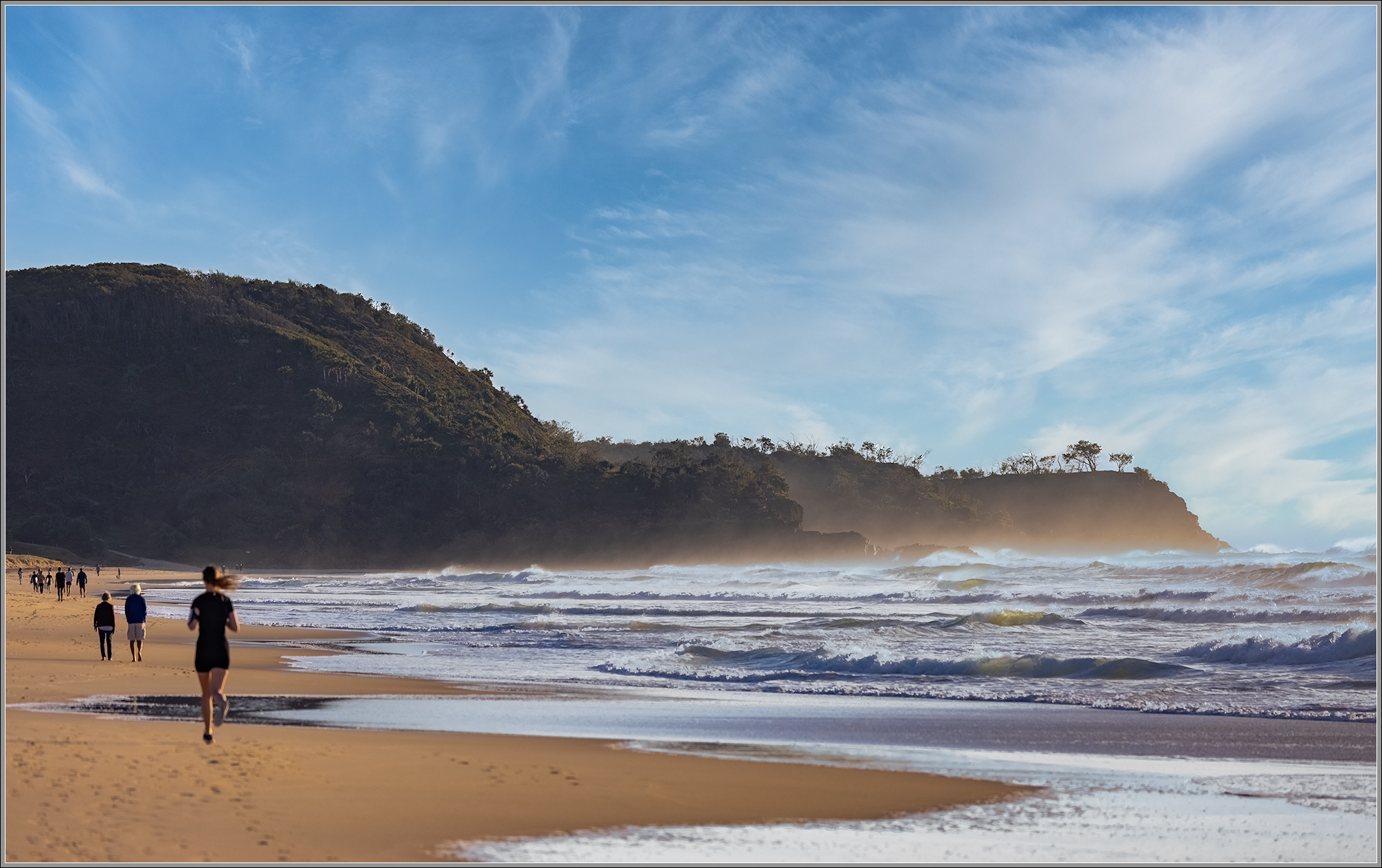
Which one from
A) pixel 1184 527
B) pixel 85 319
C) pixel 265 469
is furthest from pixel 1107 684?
pixel 1184 527

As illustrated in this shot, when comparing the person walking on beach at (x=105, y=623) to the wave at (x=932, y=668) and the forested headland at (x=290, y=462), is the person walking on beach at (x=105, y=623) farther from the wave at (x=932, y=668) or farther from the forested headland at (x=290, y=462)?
the forested headland at (x=290, y=462)

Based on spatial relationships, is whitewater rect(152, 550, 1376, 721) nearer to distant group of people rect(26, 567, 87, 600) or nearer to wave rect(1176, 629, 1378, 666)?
wave rect(1176, 629, 1378, 666)

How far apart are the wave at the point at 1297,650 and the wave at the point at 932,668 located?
55.2 inches

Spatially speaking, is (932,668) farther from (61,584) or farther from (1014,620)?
(61,584)

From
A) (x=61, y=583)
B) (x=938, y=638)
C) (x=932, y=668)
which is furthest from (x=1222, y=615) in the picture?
(x=61, y=583)

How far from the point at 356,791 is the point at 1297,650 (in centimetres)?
1430

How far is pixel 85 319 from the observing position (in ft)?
324

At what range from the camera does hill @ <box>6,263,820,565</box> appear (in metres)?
84.1

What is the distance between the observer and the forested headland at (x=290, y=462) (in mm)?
84250

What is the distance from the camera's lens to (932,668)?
48.3 feet

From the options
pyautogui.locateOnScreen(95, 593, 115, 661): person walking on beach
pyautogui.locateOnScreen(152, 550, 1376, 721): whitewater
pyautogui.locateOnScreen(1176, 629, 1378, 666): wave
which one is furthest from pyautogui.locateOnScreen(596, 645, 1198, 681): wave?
pyautogui.locateOnScreen(95, 593, 115, 661): person walking on beach

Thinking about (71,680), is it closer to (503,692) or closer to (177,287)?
(503,692)

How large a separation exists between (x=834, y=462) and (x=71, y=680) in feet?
415

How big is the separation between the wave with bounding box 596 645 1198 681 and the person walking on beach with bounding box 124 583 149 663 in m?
7.38
